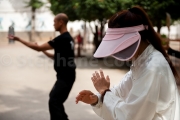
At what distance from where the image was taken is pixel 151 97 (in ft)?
5.22

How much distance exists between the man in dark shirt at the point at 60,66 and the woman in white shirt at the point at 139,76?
1904 millimetres

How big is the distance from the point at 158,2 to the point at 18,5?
15645 millimetres

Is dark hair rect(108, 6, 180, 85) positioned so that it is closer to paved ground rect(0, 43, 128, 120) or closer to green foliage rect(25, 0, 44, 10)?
paved ground rect(0, 43, 128, 120)

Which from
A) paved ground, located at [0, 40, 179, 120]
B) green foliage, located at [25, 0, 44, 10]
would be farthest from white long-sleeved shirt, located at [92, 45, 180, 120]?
green foliage, located at [25, 0, 44, 10]

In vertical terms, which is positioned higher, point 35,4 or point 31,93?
point 35,4

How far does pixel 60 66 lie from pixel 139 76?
2.32m

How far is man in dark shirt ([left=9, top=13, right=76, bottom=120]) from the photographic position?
3721 millimetres

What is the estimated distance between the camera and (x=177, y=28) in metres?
27.6

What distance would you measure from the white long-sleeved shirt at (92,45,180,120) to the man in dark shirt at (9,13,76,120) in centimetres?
208

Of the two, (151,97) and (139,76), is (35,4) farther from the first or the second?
(151,97)

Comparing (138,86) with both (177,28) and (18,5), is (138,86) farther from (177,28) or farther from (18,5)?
(177,28)

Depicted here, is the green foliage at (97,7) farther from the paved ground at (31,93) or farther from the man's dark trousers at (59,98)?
the man's dark trousers at (59,98)

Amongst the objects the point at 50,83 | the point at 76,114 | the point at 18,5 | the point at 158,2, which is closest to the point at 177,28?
the point at 18,5

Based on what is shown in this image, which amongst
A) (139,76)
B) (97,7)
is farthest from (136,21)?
(97,7)
